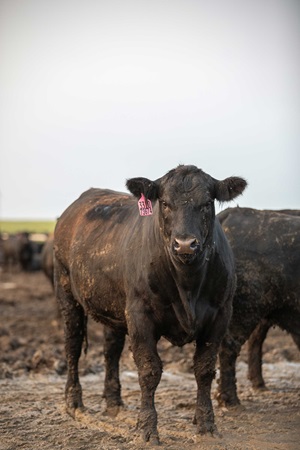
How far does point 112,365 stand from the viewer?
8.12 metres

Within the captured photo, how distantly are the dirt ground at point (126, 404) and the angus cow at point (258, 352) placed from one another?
14cm

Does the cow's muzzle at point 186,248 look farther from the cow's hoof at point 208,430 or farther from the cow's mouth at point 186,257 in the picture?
the cow's hoof at point 208,430

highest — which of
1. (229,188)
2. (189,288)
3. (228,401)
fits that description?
(229,188)

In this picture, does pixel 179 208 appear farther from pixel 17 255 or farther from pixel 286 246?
pixel 17 255

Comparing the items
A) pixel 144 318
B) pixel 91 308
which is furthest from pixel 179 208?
pixel 91 308

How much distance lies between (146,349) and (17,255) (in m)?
33.0

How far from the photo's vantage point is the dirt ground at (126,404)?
642 cm

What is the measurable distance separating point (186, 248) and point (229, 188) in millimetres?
889

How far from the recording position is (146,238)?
6.60m

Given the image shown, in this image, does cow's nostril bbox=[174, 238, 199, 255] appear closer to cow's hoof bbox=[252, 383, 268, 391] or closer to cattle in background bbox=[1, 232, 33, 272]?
cow's hoof bbox=[252, 383, 268, 391]

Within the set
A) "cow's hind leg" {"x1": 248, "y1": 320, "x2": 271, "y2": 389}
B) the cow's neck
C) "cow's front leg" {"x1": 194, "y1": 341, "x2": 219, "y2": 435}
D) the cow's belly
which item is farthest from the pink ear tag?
"cow's hind leg" {"x1": 248, "y1": 320, "x2": 271, "y2": 389}

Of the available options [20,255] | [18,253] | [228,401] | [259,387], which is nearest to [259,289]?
[228,401]

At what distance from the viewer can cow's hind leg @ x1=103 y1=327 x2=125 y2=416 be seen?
7.97 metres

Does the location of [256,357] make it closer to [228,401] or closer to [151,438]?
[228,401]
